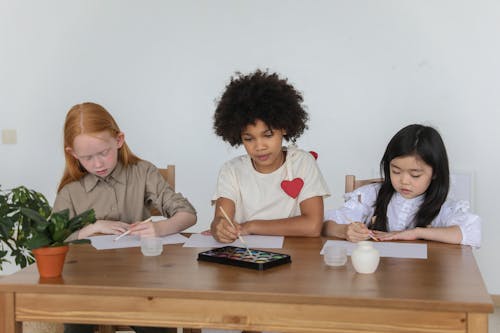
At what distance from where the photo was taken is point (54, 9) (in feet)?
12.5

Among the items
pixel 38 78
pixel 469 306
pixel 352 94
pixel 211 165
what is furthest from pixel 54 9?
pixel 469 306

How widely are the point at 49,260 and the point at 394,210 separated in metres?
1.30

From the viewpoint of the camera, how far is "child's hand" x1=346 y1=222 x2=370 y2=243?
194 centimetres

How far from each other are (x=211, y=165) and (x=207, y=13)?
2.86ft

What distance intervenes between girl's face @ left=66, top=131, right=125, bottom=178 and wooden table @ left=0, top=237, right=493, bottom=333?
2.24 feet

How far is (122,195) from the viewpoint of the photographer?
238 centimetres

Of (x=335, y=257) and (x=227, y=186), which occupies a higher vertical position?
(x=227, y=186)

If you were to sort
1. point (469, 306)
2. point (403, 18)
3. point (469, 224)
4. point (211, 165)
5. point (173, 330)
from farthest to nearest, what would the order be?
1. point (211, 165)
2. point (403, 18)
3. point (173, 330)
4. point (469, 224)
5. point (469, 306)

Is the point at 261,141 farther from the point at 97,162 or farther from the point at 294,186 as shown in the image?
the point at 97,162

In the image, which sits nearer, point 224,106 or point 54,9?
point 224,106

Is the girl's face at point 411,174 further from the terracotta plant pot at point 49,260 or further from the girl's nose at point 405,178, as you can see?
the terracotta plant pot at point 49,260

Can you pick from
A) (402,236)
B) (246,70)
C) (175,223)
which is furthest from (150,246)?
(246,70)

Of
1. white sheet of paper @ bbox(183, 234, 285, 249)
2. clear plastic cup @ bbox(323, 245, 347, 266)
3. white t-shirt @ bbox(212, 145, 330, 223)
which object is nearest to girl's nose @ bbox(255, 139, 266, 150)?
white t-shirt @ bbox(212, 145, 330, 223)

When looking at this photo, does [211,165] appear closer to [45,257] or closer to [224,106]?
[224,106]
